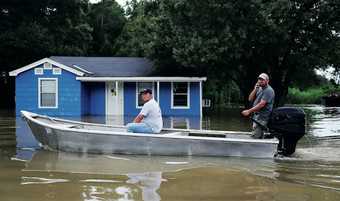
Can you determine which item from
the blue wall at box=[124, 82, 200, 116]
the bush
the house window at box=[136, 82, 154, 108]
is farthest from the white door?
the bush

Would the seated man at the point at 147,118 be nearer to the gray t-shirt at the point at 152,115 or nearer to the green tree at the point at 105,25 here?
the gray t-shirt at the point at 152,115

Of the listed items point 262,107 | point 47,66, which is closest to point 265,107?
point 262,107

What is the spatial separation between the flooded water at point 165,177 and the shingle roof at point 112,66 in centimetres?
1806

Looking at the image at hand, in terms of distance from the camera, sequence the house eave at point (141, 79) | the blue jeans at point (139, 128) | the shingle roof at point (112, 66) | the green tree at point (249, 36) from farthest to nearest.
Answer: the shingle roof at point (112, 66)
the house eave at point (141, 79)
the green tree at point (249, 36)
the blue jeans at point (139, 128)

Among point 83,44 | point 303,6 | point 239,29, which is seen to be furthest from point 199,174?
point 83,44

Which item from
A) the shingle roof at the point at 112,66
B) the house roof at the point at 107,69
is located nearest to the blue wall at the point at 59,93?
the house roof at the point at 107,69

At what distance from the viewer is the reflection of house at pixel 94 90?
2956 cm

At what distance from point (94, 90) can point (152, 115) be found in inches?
755

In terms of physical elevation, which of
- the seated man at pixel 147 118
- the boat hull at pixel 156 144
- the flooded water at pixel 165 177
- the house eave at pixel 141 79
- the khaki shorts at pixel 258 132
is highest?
the house eave at pixel 141 79

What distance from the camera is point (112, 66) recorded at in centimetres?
3212

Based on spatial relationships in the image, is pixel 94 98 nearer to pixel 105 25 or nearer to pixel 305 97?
pixel 105 25

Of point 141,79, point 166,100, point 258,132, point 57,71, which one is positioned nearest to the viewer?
point 258,132

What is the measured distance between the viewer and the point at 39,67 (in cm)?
2978

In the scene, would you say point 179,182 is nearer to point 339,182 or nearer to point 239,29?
point 339,182
